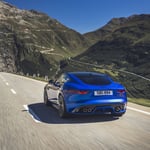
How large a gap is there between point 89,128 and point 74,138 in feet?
3.28

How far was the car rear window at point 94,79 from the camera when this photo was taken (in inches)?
306

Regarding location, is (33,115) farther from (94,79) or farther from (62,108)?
(94,79)

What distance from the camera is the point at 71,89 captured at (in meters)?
7.45

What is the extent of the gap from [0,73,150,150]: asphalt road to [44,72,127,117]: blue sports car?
305 mm

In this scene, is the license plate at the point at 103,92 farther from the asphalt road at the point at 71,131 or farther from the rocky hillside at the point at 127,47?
the rocky hillside at the point at 127,47

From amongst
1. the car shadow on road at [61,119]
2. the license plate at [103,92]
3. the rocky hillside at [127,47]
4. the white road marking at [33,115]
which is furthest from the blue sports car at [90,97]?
the rocky hillside at [127,47]

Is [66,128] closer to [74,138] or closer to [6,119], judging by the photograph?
[74,138]

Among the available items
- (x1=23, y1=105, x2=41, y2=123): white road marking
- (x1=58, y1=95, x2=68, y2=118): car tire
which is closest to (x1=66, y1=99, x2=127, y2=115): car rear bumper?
(x1=58, y1=95, x2=68, y2=118): car tire

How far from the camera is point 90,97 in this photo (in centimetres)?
727

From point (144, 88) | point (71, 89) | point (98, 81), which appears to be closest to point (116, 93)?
point (98, 81)

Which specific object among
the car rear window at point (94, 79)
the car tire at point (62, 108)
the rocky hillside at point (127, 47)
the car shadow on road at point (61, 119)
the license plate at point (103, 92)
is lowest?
the car shadow on road at point (61, 119)

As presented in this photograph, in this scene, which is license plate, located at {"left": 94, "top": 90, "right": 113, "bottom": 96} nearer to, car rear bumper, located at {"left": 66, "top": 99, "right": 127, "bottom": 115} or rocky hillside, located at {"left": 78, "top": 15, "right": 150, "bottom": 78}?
→ car rear bumper, located at {"left": 66, "top": 99, "right": 127, "bottom": 115}

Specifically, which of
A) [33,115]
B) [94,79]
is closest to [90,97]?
[94,79]

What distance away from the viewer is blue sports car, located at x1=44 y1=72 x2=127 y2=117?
7.26 meters
